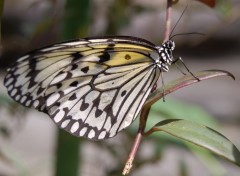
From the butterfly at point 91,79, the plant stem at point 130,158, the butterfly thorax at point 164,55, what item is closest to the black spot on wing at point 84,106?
the butterfly at point 91,79

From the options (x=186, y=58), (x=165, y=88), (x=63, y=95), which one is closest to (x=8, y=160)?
(x=63, y=95)

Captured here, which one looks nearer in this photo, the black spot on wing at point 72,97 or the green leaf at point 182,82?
the green leaf at point 182,82

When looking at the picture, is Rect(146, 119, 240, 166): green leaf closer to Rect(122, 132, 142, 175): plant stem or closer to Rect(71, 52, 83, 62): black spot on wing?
Rect(122, 132, 142, 175): plant stem

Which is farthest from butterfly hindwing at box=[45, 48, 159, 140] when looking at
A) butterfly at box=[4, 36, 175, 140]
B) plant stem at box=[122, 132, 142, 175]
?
plant stem at box=[122, 132, 142, 175]

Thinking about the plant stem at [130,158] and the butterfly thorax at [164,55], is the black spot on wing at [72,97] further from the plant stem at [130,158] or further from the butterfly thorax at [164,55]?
the plant stem at [130,158]

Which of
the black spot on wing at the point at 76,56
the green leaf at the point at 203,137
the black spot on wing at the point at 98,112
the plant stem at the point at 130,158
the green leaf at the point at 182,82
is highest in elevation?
the black spot on wing at the point at 76,56

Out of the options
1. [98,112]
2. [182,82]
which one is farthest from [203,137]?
[98,112]
